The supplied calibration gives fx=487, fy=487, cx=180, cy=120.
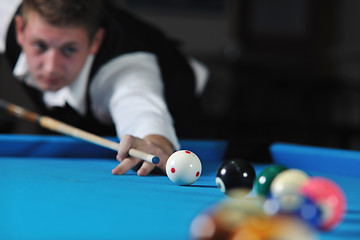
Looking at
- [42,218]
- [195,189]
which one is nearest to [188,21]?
[195,189]

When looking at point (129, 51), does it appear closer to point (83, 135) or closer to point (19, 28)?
point (19, 28)

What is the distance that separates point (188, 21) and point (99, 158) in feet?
17.0

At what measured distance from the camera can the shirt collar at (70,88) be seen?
276cm

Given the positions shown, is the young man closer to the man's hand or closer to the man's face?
the man's face

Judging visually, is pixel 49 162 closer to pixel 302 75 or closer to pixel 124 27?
pixel 124 27

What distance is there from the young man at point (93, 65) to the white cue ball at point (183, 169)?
543mm

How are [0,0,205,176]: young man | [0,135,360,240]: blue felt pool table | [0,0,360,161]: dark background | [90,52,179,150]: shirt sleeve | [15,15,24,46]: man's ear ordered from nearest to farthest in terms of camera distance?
[0,135,360,240]: blue felt pool table → [90,52,179,150]: shirt sleeve → [0,0,205,176]: young man → [15,15,24,46]: man's ear → [0,0,360,161]: dark background

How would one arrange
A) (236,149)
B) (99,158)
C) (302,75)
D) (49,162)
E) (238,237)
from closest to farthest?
(238,237) → (49,162) → (99,158) → (236,149) → (302,75)

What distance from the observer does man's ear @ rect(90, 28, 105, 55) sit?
9.01 ft

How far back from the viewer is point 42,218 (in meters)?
0.97

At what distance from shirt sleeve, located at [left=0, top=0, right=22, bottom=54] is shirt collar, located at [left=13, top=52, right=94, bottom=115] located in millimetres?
194

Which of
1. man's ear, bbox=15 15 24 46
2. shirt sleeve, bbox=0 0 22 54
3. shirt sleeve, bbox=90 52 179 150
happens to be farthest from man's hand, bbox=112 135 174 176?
shirt sleeve, bbox=0 0 22 54

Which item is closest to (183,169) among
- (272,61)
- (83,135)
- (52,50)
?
(83,135)

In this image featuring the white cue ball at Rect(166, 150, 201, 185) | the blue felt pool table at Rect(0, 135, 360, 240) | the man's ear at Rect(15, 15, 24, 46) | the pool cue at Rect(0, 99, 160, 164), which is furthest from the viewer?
the man's ear at Rect(15, 15, 24, 46)
